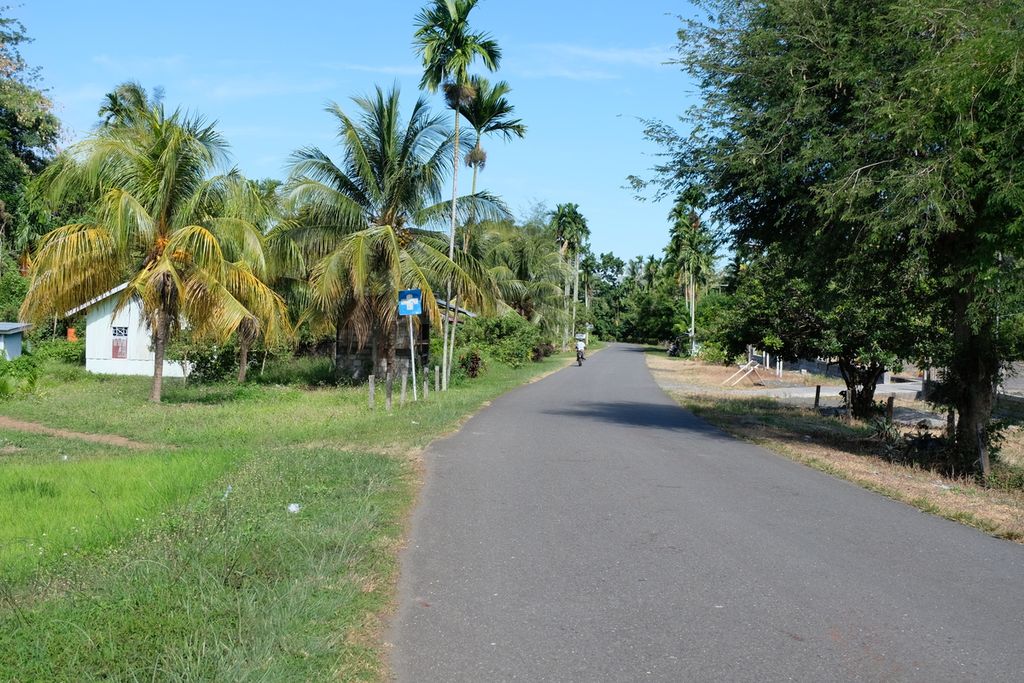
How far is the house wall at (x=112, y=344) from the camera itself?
32.9 m

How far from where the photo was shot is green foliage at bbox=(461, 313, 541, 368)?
4147 cm

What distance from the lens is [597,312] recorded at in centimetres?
12862

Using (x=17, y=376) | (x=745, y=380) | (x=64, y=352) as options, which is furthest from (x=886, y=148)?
(x=64, y=352)

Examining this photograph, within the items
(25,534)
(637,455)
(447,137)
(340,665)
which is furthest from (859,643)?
(447,137)

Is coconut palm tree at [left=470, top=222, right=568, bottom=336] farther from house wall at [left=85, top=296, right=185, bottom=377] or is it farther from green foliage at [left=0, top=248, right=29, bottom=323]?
green foliage at [left=0, top=248, right=29, bottom=323]

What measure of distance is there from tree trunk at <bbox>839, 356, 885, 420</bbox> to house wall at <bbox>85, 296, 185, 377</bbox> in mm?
23198

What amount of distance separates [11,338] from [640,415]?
21095mm

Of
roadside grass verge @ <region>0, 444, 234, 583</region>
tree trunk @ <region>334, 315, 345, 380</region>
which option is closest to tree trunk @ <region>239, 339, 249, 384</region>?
tree trunk @ <region>334, 315, 345, 380</region>

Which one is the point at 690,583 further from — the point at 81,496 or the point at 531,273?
the point at 531,273

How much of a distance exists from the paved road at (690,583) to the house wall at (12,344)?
74.1 feet

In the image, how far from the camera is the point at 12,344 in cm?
2894

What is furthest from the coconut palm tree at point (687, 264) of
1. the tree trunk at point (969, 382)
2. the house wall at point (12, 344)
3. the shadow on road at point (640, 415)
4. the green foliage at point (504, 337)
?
the tree trunk at point (969, 382)

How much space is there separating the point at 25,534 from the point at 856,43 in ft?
44.1

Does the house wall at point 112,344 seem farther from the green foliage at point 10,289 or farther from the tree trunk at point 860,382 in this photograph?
the tree trunk at point 860,382
